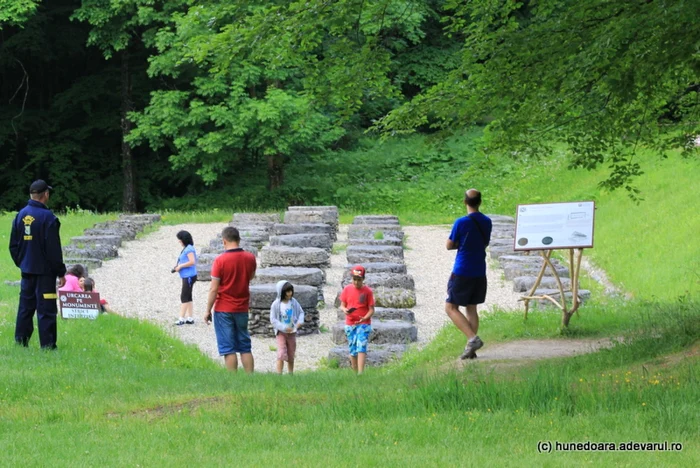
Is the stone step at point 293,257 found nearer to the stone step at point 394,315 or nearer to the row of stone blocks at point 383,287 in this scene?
the row of stone blocks at point 383,287

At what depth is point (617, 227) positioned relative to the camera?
25234 mm

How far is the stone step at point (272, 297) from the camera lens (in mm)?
16203

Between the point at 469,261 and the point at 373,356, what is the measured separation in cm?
338

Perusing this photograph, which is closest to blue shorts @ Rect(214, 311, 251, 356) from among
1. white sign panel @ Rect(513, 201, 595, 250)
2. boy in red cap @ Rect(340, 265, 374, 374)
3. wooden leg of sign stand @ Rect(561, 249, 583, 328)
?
boy in red cap @ Rect(340, 265, 374, 374)

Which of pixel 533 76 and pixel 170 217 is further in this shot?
pixel 170 217

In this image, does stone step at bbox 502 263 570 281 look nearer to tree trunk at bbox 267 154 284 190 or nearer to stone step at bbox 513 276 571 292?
stone step at bbox 513 276 571 292

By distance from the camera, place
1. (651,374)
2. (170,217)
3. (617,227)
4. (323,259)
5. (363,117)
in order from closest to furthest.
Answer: (651,374) → (323,259) → (617,227) → (170,217) → (363,117)

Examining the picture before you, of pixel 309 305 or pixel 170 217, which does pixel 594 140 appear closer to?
pixel 309 305

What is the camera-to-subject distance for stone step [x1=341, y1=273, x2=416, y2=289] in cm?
1883

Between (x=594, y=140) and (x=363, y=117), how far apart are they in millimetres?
32104

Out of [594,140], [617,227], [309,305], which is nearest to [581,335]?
[594,140]

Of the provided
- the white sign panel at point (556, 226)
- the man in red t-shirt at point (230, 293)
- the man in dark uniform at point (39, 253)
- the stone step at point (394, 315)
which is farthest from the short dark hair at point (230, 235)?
the stone step at point (394, 315)

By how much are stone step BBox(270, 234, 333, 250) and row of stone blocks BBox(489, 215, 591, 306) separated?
13.0 feet

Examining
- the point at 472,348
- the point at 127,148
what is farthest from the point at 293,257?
the point at 127,148
